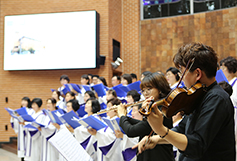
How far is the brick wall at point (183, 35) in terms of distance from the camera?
31.0 feet

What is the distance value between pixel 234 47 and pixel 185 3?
269 cm

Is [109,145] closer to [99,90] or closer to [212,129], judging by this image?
[99,90]

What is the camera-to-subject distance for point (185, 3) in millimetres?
10461

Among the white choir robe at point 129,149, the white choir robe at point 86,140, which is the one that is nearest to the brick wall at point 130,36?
the white choir robe at point 86,140

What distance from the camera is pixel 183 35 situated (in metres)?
10.3

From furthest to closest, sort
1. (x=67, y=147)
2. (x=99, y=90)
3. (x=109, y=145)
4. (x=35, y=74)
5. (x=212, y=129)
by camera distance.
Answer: (x=35, y=74) → (x=99, y=90) → (x=109, y=145) → (x=67, y=147) → (x=212, y=129)

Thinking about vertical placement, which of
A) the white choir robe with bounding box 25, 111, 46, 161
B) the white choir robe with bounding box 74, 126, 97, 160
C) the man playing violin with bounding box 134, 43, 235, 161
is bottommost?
the white choir robe with bounding box 25, 111, 46, 161

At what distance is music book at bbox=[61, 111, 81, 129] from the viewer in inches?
168

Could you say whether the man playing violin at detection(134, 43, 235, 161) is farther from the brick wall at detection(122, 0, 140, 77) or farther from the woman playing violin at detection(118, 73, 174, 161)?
the brick wall at detection(122, 0, 140, 77)

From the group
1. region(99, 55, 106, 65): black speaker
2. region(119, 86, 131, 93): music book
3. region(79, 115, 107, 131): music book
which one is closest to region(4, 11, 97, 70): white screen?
region(99, 55, 106, 65): black speaker

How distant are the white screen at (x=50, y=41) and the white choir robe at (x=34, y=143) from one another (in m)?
3.27

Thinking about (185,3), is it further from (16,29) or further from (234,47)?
(16,29)

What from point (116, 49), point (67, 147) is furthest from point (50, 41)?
point (67, 147)

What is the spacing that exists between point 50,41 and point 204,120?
9.06 meters
